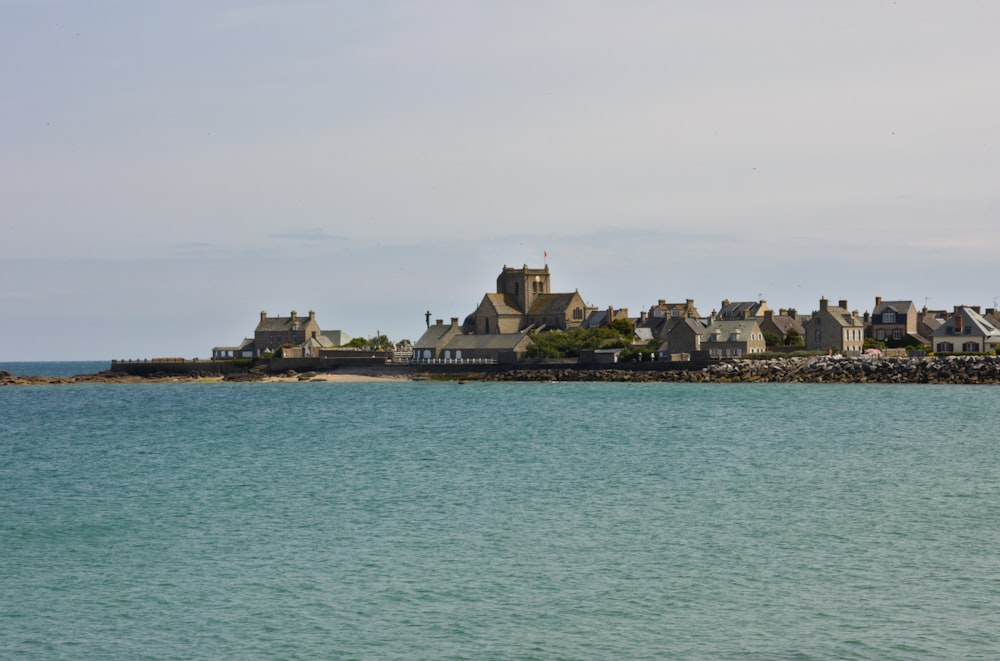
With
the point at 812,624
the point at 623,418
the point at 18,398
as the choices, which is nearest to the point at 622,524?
the point at 812,624

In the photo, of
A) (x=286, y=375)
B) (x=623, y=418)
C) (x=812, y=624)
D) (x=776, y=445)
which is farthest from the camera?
(x=286, y=375)

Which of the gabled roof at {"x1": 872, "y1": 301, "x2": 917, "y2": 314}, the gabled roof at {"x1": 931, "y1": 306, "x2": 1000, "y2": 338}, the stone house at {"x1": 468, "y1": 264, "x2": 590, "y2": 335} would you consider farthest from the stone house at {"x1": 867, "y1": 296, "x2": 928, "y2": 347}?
the stone house at {"x1": 468, "y1": 264, "x2": 590, "y2": 335}

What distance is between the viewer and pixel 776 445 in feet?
131

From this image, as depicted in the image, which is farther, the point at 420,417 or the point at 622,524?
the point at 420,417

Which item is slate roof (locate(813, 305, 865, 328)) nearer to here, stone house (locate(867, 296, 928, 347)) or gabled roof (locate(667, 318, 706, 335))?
stone house (locate(867, 296, 928, 347))

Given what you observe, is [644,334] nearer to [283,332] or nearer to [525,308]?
[525,308]

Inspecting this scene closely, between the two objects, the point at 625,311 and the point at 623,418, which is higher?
the point at 625,311

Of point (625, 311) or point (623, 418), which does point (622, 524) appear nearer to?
point (623, 418)

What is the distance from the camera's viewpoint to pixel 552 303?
136 meters

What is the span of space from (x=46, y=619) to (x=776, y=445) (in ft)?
92.0

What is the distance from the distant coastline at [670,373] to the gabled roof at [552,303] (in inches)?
883

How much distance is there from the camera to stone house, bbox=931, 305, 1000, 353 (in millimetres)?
100812

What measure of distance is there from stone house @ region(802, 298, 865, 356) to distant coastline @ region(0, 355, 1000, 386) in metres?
8.22

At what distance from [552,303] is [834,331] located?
1543 inches
